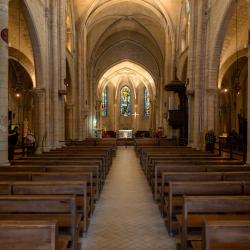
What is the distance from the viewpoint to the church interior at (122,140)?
13.3 feet

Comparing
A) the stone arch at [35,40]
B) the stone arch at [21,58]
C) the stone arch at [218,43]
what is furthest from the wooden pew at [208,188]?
the stone arch at [21,58]

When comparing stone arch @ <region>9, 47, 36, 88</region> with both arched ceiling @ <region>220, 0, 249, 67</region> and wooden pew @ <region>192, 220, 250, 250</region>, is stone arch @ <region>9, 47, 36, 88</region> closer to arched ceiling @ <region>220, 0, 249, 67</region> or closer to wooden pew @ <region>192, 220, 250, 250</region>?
arched ceiling @ <region>220, 0, 249, 67</region>

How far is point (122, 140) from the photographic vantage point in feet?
115

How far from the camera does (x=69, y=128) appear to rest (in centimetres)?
2656

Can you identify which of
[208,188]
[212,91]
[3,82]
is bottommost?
[208,188]

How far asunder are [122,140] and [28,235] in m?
32.6

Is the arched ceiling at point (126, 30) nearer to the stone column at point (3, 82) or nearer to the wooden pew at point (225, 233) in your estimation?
the stone column at point (3, 82)

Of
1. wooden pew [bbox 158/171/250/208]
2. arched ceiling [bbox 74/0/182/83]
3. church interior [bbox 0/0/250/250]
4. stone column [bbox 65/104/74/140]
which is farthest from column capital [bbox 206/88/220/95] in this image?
arched ceiling [bbox 74/0/182/83]

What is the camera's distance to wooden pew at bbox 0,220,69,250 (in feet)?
8.29

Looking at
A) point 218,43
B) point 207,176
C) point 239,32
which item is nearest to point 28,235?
point 207,176

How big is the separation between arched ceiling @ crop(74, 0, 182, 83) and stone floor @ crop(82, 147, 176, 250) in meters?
21.3

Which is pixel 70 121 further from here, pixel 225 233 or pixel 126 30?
pixel 225 233

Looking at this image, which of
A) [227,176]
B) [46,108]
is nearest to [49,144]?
[46,108]

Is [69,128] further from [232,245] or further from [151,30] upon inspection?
[232,245]
